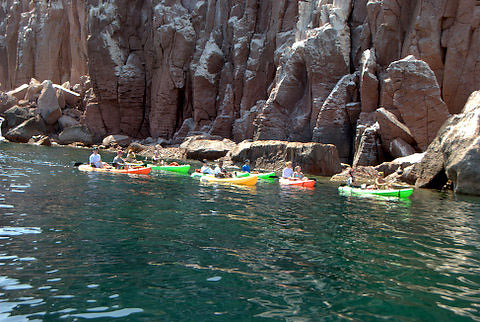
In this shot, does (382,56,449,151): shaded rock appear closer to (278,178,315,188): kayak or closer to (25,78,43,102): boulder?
(278,178,315,188): kayak

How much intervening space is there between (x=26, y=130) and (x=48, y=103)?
5567mm

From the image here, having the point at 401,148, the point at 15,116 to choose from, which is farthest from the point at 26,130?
the point at 401,148

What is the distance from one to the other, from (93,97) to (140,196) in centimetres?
4060

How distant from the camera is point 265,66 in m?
40.4

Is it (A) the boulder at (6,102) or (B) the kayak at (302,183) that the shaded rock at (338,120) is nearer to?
(B) the kayak at (302,183)

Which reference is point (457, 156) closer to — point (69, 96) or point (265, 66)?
point (265, 66)

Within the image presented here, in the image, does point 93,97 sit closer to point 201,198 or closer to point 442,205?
point 201,198

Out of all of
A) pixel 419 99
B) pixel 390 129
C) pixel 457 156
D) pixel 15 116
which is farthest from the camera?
pixel 15 116

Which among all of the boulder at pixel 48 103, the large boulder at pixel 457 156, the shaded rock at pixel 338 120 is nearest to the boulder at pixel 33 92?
the boulder at pixel 48 103

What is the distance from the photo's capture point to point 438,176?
1967 cm

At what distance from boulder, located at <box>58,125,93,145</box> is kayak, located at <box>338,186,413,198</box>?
34187 millimetres

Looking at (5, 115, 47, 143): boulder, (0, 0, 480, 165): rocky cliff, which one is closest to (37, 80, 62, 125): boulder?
(5, 115, 47, 143): boulder

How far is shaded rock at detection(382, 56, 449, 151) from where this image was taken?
23.6 m

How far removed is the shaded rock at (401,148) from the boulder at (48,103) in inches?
1511
